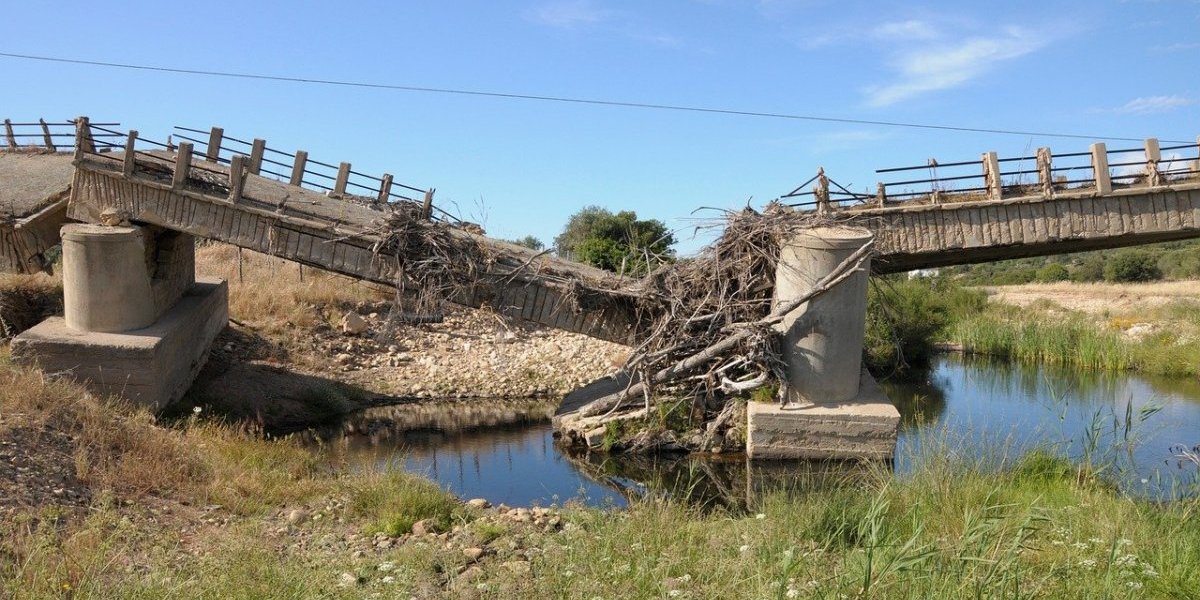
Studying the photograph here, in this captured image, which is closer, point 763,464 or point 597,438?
point 763,464

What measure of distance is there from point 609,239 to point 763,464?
549 inches

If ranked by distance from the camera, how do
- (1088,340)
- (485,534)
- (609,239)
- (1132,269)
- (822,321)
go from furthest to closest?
(1132,269), (609,239), (1088,340), (822,321), (485,534)

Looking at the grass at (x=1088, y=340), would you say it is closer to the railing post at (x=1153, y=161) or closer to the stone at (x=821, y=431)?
the railing post at (x=1153, y=161)

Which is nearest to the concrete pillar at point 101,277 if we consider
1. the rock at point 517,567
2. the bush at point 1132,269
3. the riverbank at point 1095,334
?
the rock at point 517,567

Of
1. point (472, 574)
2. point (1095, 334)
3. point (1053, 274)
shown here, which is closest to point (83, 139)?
point (472, 574)

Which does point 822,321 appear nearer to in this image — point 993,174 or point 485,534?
point 993,174

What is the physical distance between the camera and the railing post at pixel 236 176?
45.2ft

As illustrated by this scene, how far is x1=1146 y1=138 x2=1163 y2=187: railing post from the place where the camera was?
1328 centimetres

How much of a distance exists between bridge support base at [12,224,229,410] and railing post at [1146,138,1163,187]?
1424cm

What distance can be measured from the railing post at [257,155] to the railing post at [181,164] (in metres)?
2.01

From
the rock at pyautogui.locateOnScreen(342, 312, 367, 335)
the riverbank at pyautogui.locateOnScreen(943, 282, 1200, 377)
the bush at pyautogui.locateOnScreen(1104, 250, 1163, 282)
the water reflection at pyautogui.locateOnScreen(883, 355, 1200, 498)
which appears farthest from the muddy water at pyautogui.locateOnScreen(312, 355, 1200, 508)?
the bush at pyautogui.locateOnScreen(1104, 250, 1163, 282)

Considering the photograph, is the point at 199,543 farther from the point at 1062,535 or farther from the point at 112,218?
the point at 112,218

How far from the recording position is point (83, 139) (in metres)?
14.0

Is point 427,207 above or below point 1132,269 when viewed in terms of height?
below
